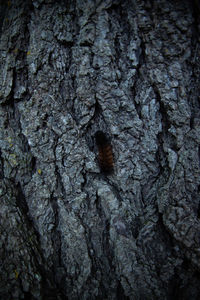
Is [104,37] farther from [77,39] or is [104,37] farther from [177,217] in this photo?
[177,217]

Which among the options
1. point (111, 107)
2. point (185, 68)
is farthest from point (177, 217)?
point (185, 68)

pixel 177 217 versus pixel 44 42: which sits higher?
pixel 44 42

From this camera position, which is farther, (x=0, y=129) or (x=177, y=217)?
(x=0, y=129)
